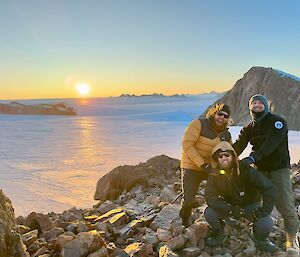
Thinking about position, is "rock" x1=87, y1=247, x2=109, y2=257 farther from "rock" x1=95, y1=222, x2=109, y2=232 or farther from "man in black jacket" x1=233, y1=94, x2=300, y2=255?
"man in black jacket" x1=233, y1=94, x2=300, y2=255

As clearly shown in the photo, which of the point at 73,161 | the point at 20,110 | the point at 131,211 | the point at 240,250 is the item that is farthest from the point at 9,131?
the point at 240,250

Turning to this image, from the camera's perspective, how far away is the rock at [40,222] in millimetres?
4969

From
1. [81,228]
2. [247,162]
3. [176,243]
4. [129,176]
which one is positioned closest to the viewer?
[247,162]

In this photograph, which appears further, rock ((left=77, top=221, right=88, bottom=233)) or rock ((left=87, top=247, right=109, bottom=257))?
rock ((left=77, top=221, right=88, bottom=233))

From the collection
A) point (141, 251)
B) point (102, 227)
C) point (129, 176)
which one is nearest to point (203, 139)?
point (141, 251)

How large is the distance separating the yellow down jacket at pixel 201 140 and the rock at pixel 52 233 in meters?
1.98

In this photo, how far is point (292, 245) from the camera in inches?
149

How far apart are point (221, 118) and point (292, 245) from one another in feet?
5.06

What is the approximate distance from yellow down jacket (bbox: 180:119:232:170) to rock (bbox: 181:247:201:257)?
888mm

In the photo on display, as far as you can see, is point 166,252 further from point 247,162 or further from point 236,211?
point 247,162

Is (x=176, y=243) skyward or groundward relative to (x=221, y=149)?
groundward

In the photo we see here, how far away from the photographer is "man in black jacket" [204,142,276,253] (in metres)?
3.65

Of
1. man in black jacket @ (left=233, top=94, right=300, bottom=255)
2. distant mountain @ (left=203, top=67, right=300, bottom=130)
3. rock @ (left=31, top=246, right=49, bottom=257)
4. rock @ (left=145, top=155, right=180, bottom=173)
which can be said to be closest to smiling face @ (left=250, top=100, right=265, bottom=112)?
man in black jacket @ (left=233, top=94, right=300, bottom=255)

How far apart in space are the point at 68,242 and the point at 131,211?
Answer: 5.80 feet
